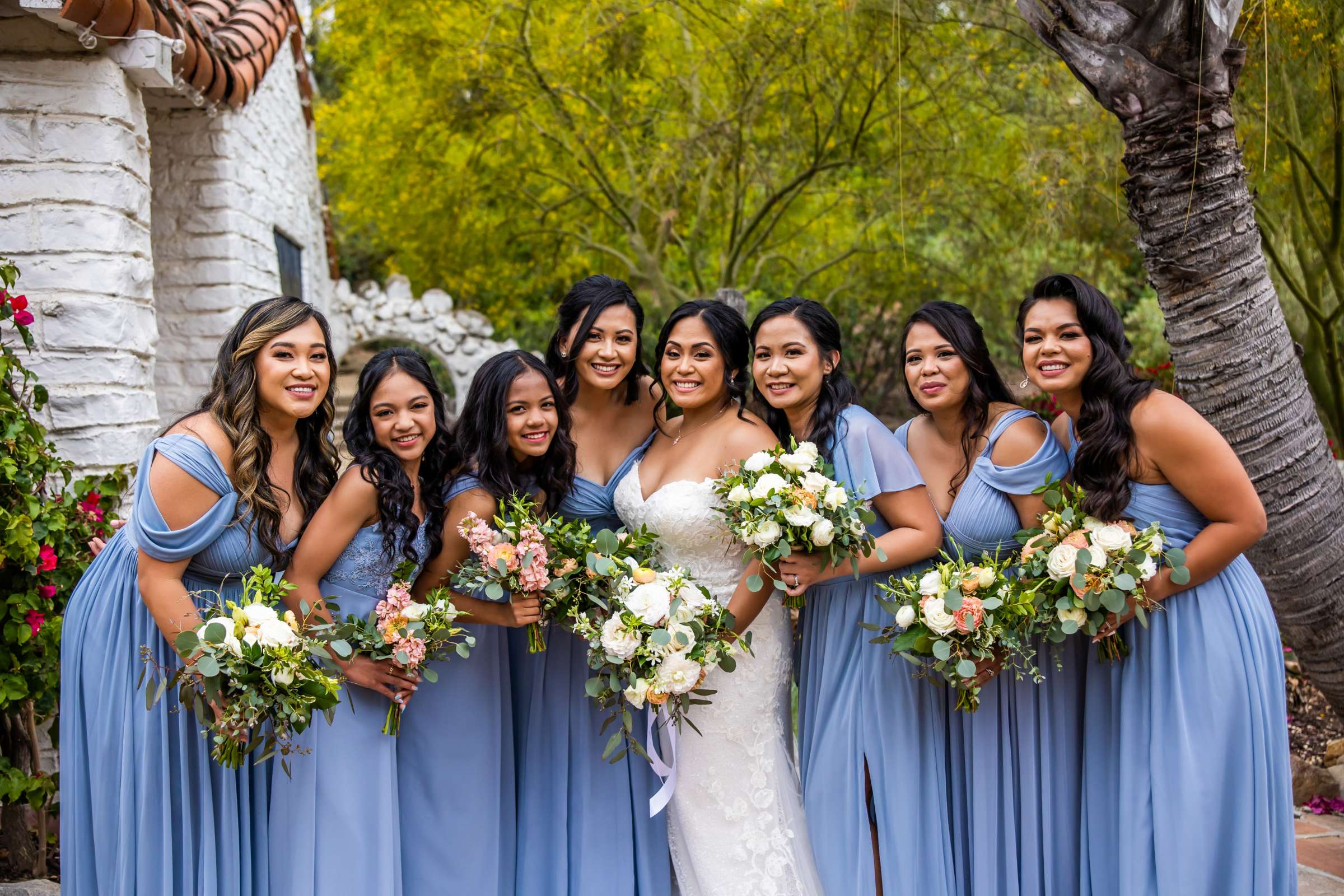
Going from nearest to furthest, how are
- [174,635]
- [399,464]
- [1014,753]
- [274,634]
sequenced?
[274,634] < [174,635] < [399,464] < [1014,753]

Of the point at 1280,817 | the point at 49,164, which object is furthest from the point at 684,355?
the point at 49,164

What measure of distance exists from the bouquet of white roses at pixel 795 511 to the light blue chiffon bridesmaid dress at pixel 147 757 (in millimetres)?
1555

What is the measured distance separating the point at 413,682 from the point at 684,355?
4.77ft

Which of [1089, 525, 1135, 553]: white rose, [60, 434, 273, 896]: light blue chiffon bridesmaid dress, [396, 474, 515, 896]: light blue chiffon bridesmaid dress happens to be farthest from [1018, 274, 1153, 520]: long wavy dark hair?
[60, 434, 273, 896]: light blue chiffon bridesmaid dress

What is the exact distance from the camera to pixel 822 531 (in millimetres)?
3180

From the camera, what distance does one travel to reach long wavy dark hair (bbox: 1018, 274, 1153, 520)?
3326mm

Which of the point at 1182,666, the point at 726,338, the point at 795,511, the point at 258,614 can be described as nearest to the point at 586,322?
the point at 726,338

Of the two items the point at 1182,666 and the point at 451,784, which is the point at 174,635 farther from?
the point at 1182,666

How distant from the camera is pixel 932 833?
3.46 metres

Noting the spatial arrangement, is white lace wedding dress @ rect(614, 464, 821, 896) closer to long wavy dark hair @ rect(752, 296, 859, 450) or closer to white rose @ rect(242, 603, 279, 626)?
long wavy dark hair @ rect(752, 296, 859, 450)

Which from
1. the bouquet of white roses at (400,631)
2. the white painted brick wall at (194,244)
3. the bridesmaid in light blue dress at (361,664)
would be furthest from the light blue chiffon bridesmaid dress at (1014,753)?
the white painted brick wall at (194,244)

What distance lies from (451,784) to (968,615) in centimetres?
184

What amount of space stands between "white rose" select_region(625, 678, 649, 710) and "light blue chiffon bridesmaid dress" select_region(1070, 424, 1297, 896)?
1555mm

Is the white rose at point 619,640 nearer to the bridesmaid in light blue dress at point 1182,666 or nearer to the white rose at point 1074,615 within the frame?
the white rose at point 1074,615
